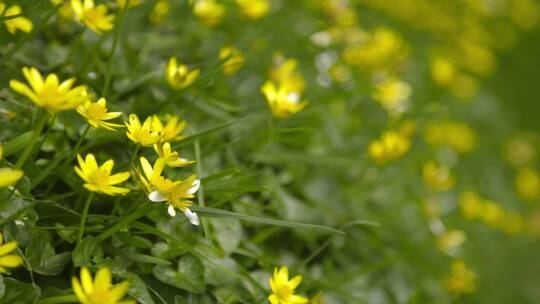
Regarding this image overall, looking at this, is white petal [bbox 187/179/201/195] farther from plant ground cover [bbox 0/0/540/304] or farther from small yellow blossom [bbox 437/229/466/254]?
small yellow blossom [bbox 437/229/466/254]

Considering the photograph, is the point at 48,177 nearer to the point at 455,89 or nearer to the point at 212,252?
the point at 212,252

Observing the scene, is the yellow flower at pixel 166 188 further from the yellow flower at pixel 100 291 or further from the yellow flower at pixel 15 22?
the yellow flower at pixel 15 22

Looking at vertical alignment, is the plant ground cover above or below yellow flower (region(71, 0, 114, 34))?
below

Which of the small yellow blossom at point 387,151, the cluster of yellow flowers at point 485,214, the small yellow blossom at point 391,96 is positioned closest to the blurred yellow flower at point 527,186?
the cluster of yellow flowers at point 485,214

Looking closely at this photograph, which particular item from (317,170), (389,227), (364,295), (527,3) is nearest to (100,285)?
(364,295)

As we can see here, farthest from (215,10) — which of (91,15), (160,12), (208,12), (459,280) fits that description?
(459,280)

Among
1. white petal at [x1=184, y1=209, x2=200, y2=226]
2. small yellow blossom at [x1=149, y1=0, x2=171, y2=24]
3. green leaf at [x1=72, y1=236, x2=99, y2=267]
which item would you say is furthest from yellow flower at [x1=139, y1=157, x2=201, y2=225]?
small yellow blossom at [x1=149, y1=0, x2=171, y2=24]

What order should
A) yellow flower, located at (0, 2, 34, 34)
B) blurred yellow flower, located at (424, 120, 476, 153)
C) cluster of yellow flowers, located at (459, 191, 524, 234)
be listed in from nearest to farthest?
1. yellow flower, located at (0, 2, 34, 34)
2. cluster of yellow flowers, located at (459, 191, 524, 234)
3. blurred yellow flower, located at (424, 120, 476, 153)
